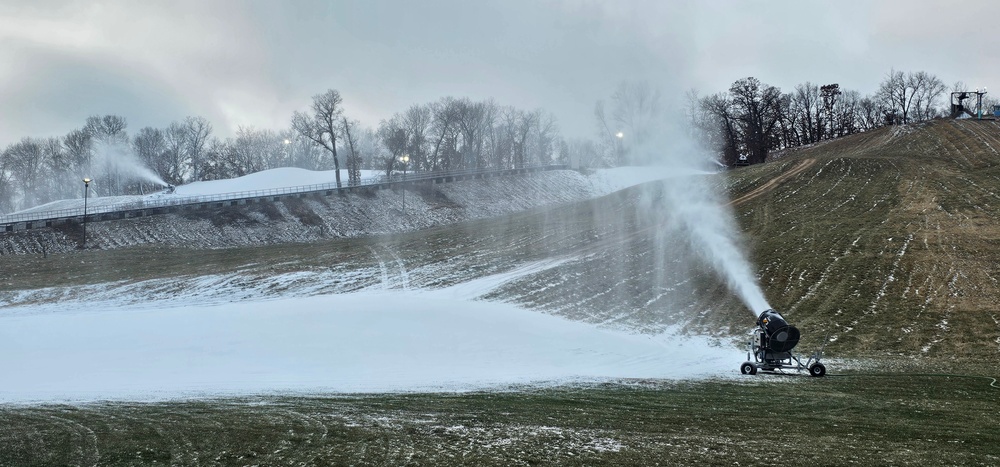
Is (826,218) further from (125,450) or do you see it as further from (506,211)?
(125,450)

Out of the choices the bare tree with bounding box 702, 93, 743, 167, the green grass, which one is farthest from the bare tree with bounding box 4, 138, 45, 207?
the green grass

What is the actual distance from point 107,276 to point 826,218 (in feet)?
158

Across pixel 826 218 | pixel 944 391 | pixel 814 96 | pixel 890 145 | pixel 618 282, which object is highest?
pixel 814 96

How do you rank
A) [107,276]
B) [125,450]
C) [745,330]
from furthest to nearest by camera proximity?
[107,276] → [745,330] → [125,450]

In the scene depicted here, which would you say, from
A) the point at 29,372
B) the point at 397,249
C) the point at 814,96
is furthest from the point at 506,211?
the point at 814,96

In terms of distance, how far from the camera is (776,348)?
19203 millimetres

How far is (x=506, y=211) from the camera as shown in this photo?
258ft

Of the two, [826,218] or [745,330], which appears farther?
[826,218]

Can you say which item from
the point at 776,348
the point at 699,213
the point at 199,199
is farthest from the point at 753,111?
the point at 776,348

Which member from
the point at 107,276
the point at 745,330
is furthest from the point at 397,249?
the point at 745,330

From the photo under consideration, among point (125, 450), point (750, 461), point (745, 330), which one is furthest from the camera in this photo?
point (745, 330)

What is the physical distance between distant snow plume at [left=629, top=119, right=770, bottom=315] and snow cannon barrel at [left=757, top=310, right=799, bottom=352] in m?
11.1

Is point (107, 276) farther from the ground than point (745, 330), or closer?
farther from the ground

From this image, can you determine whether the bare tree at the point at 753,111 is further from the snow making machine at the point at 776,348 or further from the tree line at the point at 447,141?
the snow making machine at the point at 776,348
